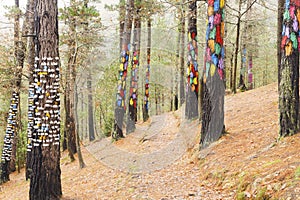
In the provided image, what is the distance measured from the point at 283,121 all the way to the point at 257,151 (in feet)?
2.66

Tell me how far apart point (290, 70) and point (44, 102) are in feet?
16.1

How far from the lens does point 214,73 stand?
7.32 meters

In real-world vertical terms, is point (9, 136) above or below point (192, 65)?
below

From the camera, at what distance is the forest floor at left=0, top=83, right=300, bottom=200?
4754 mm

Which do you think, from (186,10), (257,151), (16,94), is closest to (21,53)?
(16,94)

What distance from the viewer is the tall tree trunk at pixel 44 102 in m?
5.89

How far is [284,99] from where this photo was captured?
6.00m

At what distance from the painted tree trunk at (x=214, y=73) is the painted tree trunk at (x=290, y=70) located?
1584 mm

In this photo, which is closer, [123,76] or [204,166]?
[204,166]

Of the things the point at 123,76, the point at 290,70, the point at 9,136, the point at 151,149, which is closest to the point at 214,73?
the point at 290,70

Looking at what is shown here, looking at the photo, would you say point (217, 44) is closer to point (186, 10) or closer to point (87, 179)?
point (186, 10)

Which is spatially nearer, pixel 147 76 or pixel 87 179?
pixel 87 179

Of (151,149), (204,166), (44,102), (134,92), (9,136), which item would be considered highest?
(44,102)

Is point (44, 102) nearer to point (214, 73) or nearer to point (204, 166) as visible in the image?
point (204, 166)
